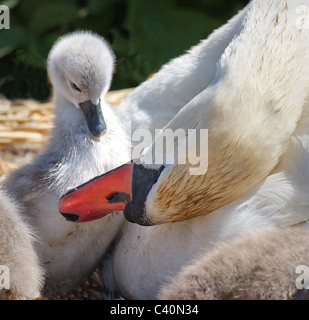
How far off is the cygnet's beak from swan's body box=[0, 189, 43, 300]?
0.97ft

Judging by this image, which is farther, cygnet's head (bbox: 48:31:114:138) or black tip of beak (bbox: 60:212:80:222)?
cygnet's head (bbox: 48:31:114:138)

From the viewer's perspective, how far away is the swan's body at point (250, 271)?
1.75 meters

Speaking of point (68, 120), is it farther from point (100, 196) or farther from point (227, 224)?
point (227, 224)

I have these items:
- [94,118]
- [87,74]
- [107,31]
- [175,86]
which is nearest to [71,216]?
[94,118]

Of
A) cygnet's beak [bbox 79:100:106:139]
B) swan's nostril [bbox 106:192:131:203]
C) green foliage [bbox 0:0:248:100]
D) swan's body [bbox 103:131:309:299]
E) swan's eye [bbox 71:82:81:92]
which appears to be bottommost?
swan's body [bbox 103:131:309:299]

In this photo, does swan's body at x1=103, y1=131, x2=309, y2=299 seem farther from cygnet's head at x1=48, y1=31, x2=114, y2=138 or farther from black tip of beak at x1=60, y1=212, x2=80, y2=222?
cygnet's head at x1=48, y1=31, x2=114, y2=138

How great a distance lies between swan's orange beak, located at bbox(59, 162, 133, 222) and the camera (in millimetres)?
2070

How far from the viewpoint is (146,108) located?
8.07ft

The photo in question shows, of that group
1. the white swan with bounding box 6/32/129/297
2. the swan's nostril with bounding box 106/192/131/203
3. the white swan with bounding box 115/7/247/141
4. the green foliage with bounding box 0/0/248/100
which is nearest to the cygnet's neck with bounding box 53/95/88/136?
the white swan with bounding box 6/32/129/297

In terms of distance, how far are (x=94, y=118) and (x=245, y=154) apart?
18.7 inches
